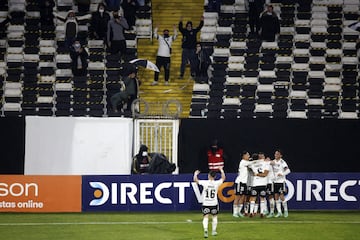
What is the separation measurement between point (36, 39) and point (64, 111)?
137 inches

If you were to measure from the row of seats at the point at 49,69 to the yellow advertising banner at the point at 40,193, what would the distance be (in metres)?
4.02

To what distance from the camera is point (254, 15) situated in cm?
3173

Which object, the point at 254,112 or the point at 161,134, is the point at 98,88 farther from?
the point at 254,112

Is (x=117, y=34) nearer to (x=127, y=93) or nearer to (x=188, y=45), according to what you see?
(x=188, y=45)

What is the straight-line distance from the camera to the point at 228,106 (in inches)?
1189

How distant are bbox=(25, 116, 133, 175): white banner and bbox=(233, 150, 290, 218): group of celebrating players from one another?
13.9 ft

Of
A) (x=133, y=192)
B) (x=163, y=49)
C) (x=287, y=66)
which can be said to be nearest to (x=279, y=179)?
(x=133, y=192)

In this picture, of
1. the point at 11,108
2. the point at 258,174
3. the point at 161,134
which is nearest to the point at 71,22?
the point at 11,108

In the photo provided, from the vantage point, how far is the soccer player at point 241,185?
25.2 m

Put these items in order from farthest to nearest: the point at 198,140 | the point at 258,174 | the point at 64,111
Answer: the point at 64,111 < the point at 198,140 < the point at 258,174

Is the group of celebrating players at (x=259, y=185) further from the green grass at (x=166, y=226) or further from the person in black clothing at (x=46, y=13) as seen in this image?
the person in black clothing at (x=46, y=13)

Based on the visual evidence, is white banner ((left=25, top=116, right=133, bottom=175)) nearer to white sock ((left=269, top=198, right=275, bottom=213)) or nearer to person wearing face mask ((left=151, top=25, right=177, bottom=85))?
person wearing face mask ((left=151, top=25, right=177, bottom=85))

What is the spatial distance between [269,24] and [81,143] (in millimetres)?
8585

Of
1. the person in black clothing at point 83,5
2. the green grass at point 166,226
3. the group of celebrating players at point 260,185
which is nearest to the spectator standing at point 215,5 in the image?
the person in black clothing at point 83,5
